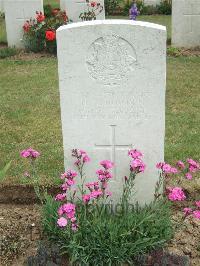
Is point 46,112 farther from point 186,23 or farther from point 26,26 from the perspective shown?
point 186,23

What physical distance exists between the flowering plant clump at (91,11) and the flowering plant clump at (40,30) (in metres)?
0.37

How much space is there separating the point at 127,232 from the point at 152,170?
0.63 meters

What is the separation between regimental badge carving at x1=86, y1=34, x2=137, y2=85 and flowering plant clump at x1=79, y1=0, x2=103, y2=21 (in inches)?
260

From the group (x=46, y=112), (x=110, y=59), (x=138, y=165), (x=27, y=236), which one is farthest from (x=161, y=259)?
(x=46, y=112)

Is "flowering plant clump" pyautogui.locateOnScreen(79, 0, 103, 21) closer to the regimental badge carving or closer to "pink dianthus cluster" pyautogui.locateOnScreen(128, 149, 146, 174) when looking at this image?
the regimental badge carving

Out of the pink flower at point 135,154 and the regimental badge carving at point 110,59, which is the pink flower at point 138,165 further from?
the regimental badge carving at point 110,59

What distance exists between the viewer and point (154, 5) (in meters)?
15.6

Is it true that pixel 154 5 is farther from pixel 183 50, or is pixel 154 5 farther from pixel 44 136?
pixel 44 136

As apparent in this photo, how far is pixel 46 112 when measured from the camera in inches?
260

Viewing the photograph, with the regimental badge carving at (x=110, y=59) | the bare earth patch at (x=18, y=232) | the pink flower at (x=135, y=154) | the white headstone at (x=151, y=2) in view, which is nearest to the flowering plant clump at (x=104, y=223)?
the pink flower at (x=135, y=154)

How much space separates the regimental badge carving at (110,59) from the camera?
11.2 feet

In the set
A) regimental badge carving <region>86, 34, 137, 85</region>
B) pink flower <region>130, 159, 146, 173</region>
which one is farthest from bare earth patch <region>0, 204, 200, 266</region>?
regimental badge carving <region>86, 34, 137, 85</region>

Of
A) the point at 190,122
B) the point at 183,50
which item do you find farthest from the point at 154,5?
the point at 190,122

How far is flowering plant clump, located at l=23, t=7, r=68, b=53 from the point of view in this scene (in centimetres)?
984
